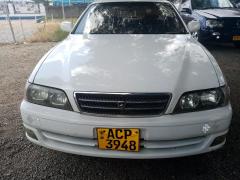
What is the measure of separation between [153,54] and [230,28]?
551 centimetres

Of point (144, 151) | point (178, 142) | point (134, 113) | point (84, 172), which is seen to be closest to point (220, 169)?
point (178, 142)

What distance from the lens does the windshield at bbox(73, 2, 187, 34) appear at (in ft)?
12.3

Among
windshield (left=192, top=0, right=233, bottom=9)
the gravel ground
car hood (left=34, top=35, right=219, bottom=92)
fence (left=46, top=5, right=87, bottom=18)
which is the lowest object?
the gravel ground

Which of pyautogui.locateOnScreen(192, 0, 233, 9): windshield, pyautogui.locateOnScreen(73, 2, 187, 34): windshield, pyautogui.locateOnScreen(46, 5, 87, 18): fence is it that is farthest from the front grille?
pyautogui.locateOnScreen(46, 5, 87, 18): fence

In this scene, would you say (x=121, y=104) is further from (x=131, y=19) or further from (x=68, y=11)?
(x=68, y=11)

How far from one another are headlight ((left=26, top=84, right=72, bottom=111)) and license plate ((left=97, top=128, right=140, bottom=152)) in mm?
334

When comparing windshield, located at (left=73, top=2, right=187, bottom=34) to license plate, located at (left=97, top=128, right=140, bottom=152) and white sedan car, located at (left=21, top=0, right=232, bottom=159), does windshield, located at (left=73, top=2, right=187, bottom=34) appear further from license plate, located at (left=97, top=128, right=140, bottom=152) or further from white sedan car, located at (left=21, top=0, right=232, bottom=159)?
license plate, located at (left=97, top=128, right=140, bottom=152)

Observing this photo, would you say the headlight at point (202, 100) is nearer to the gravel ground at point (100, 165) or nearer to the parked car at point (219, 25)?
the gravel ground at point (100, 165)

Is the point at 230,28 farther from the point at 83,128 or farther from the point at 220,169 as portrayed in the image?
the point at 83,128

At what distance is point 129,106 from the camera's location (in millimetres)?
2250

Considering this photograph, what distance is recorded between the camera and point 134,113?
7.43ft

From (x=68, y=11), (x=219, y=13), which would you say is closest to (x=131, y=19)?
(x=219, y=13)

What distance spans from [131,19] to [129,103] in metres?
1.89

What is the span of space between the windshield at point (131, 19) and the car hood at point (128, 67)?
436 millimetres
